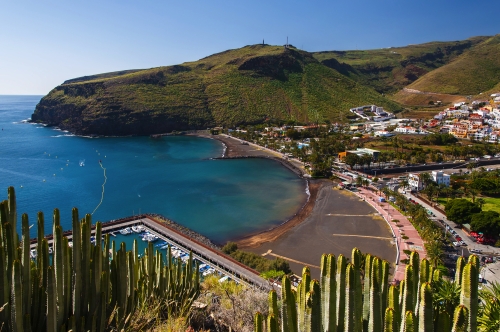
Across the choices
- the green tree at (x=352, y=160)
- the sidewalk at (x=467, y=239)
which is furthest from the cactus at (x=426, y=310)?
the green tree at (x=352, y=160)

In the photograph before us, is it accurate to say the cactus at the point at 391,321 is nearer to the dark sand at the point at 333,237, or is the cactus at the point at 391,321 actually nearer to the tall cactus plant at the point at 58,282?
the tall cactus plant at the point at 58,282

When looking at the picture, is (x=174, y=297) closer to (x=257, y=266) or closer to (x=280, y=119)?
(x=257, y=266)

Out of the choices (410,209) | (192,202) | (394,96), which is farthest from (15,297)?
(394,96)

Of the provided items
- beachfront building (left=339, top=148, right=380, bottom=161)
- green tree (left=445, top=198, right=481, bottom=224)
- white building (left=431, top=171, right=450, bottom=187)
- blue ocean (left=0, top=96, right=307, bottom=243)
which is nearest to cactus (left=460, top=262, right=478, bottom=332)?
blue ocean (left=0, top=96, right=307, bottom=243)

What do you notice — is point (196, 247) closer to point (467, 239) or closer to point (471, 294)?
point (467, 239)

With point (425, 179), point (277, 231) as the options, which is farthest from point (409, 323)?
point (425, 179)

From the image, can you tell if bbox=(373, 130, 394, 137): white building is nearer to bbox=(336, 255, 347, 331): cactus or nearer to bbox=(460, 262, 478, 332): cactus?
bbox=(336, 255, 347, 331): cactus

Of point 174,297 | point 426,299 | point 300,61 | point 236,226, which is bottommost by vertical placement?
point 236,226
